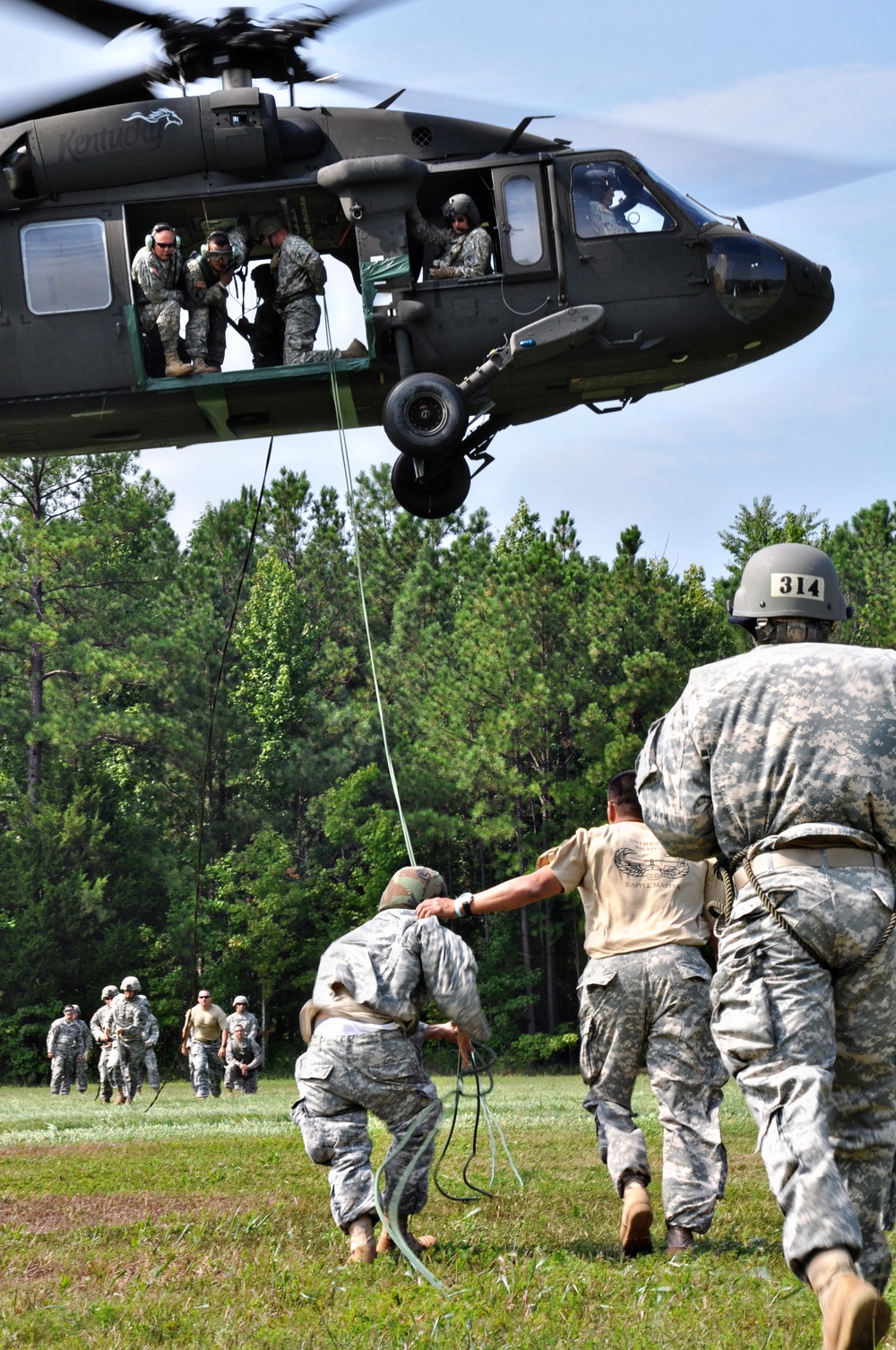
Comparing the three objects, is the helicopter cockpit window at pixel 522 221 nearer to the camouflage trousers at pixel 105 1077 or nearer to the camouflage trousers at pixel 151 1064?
the camouflage trousers at pixel 151 1064

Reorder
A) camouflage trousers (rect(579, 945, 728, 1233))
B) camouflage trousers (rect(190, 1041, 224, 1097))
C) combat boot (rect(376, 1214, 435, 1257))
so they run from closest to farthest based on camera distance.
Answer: combat boot (rect(376, 1214, 435, 1257)), camouflage trousers (rect(579, 945, 728, 1233)), camouflage trousers (rect(190, 1041, 224, 1097))

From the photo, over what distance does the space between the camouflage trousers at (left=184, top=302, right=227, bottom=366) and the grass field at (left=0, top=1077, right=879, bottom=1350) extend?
5662 mm

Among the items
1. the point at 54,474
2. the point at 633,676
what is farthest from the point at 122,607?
the point at 633,676

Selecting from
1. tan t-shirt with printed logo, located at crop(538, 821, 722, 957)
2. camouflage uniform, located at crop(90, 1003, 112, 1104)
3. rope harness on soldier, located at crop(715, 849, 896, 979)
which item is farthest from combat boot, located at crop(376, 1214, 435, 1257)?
camouflage uniform, located at crop(90, 1003, 112, 1104)

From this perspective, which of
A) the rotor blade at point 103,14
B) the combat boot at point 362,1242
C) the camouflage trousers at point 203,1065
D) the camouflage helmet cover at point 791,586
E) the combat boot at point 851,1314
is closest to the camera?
the combat boot at point 851,1314

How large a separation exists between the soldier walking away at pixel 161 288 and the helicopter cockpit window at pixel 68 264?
27 cm

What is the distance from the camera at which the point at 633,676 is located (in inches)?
1487

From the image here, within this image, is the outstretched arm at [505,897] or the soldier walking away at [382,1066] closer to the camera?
the outstretched arm at [505,897]

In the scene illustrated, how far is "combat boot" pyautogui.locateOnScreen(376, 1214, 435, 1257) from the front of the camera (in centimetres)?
589

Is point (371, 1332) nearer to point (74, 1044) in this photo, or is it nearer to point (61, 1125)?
point (61, 1125)

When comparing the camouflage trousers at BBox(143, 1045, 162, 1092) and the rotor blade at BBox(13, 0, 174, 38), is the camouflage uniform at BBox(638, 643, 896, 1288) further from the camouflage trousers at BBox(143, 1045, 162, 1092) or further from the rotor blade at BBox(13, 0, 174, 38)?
the camouflage trousers at BBox(143, 1045, 162, 1092)

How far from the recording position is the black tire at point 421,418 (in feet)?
36.6

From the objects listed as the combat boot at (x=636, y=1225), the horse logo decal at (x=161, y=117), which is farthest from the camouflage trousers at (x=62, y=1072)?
the combat boot at (x=636, y=1225)

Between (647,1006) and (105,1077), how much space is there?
1814cm
